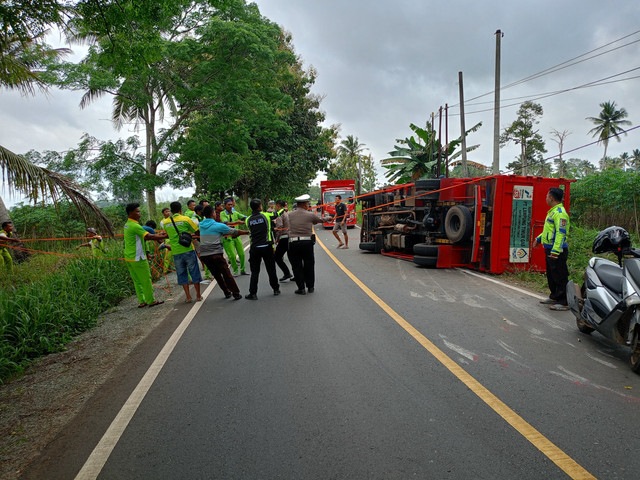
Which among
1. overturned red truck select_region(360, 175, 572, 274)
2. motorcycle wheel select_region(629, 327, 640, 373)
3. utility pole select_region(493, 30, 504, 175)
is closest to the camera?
motorcycle wheel select_region(629, 327, 640, 373)

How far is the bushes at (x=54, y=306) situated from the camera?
5414mm

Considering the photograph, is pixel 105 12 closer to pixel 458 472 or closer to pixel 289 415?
pixel 289 415

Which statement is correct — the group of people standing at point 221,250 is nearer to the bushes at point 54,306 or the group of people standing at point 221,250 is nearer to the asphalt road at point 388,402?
the bushes at point 54,306

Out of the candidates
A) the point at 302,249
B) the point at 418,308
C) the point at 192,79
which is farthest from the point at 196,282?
the point at 192,79

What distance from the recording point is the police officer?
7.93 metres

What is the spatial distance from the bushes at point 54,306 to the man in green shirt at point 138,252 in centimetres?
78

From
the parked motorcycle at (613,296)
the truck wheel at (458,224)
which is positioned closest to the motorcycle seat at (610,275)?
the parked motorcycle at (613,296)

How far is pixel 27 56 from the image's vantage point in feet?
36.7

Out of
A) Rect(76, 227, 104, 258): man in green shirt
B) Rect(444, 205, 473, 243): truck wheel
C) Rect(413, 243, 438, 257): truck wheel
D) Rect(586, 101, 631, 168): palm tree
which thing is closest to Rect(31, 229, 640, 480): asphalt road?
Rect(444, 205, 473, 243): truck wheel

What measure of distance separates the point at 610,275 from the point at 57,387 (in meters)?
6.07

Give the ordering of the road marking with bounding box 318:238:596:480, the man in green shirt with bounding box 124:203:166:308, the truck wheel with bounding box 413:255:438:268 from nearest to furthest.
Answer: the road marking with bounding box 318:238:596:480, the man in green shirt with bounding box 124:203:166:308, the truck wheel with bounding box 413:255:438:268

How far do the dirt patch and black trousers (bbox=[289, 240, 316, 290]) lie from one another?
8.08ft

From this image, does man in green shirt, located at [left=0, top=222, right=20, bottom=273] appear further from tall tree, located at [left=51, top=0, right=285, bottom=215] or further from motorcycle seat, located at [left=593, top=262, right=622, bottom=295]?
motorcycle seat, located at [left=593, top=262, right=622, bottom=295]

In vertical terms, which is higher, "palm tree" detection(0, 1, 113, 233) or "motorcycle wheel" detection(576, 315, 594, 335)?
"palm tree" detection(0, 1, 113, 233)
